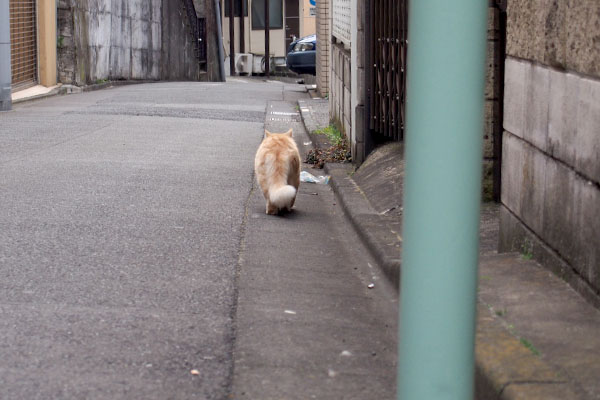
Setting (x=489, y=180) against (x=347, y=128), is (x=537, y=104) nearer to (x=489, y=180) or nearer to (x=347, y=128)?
(x=489, y=180)

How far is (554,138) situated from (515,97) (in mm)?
795

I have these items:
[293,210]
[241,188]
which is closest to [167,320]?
[293,210]

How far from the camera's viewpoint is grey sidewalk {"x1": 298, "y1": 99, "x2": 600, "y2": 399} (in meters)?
3.37

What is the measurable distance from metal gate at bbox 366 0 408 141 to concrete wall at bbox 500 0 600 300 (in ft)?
11.2

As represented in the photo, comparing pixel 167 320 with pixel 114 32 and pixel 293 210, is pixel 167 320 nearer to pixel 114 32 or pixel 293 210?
pixel 293 210

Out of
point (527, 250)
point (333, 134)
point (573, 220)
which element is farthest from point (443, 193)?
point (333, 134)

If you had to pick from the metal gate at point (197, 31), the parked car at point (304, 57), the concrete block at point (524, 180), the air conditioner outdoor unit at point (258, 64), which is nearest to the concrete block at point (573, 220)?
the concrete block at point (524, 180)

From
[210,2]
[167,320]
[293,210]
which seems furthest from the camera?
[210,2]

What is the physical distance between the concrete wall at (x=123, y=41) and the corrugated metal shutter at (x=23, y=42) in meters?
0.94

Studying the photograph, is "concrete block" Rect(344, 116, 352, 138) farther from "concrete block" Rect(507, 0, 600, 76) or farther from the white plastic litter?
"concrete block" Rect(507, 0, 600, 76)

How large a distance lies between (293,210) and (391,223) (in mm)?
1490

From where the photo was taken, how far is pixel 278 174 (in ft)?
26.1

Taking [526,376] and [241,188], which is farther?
[241,188]

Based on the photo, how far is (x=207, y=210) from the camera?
8.07 meters
